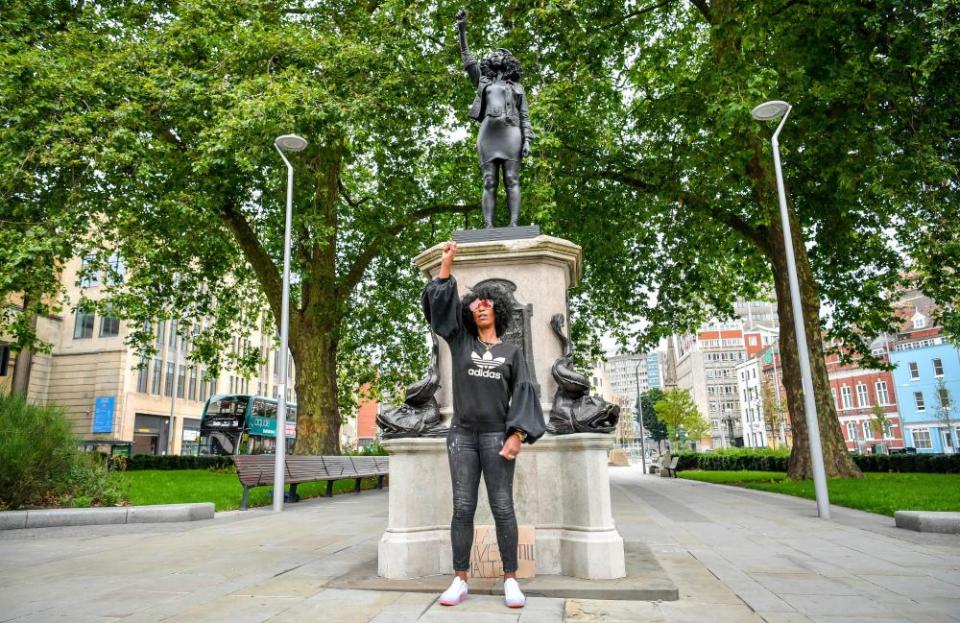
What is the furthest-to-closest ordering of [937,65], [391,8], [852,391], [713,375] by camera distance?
[713,375] < [852,391] < [391,8] < [937,65]

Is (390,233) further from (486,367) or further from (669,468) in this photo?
(669,468)

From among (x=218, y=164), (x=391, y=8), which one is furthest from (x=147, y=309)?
(x=391, y=8)

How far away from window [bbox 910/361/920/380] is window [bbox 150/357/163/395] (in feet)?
208

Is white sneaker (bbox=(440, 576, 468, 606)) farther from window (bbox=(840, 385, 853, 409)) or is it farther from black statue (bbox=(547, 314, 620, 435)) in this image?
window (bbox=(840, 385, 853, 409))

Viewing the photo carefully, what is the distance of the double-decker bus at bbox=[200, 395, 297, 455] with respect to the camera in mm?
31047

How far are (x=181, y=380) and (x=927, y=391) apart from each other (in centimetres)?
6302

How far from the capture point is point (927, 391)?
55281 millimetres

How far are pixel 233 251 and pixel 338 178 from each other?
3616mm

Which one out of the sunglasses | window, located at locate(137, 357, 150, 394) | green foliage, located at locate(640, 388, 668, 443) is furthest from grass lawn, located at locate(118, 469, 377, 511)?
green foliage, located at locate(640, 388, 668, 443)

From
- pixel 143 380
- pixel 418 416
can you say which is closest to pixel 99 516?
pixel 418 416

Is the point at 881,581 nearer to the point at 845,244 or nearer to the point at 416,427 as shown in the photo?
the point at 416,427

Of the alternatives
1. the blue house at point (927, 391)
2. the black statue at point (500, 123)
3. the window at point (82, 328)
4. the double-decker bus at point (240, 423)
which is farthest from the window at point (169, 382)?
the blue house at point (927, 391)

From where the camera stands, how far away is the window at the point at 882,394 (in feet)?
195

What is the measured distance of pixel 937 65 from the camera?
11633 millimetres
